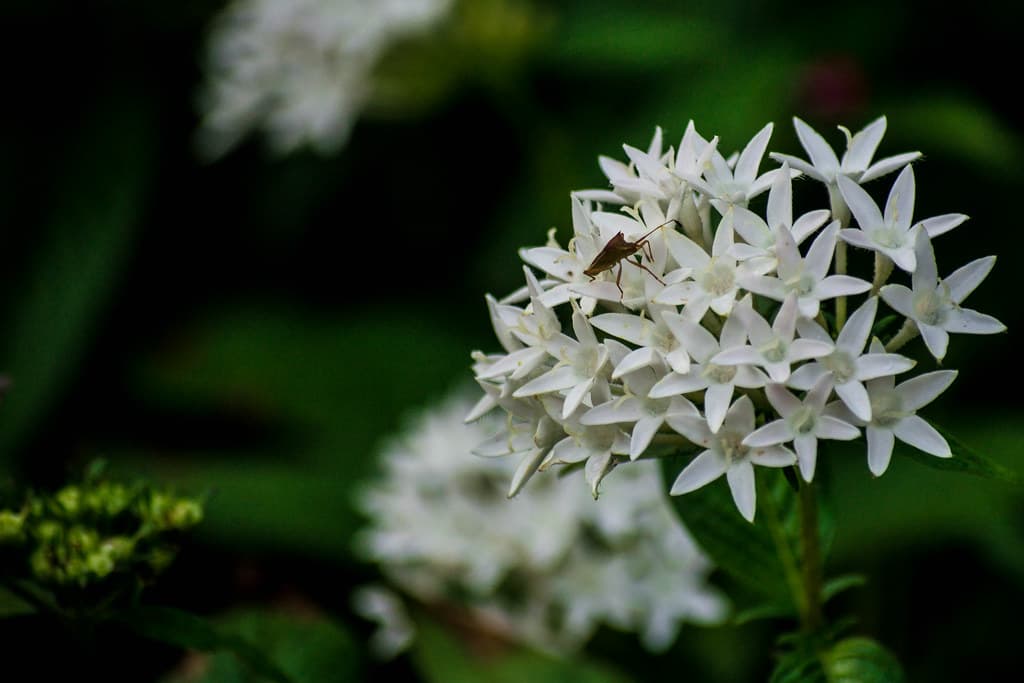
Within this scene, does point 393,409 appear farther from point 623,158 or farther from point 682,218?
point 682,218

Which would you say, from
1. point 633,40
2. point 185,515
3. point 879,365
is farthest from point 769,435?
point 633,40

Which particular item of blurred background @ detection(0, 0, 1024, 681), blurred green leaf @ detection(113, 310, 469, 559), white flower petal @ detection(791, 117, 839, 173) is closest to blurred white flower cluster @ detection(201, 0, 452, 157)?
blurred background @ detection(0, 0, 1024, 681)

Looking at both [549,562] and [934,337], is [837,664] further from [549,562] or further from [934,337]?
[549,562]

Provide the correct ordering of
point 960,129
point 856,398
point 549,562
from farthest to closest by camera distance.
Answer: point 960,129 → point 549,562 → point 856,398

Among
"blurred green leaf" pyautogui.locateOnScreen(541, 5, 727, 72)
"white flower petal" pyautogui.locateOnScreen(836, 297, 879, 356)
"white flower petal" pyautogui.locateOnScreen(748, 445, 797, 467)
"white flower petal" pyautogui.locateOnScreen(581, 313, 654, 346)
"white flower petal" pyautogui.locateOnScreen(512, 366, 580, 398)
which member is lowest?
"white flower petal" pyautogui.locateOnScreen(748, 445, 797, 467)

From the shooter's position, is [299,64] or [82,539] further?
[299,64]

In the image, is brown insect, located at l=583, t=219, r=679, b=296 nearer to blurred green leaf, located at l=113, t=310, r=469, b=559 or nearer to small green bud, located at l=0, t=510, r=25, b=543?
→ small green bud, located at l=0, t=510, r=25, b=543
